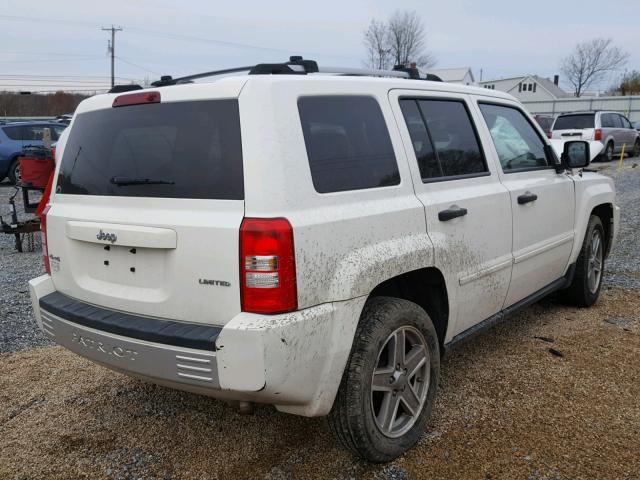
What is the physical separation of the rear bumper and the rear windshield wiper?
0.61m

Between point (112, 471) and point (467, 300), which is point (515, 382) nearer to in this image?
point (467, 300)

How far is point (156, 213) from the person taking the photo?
98.8 inches

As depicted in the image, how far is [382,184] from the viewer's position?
2785 mm

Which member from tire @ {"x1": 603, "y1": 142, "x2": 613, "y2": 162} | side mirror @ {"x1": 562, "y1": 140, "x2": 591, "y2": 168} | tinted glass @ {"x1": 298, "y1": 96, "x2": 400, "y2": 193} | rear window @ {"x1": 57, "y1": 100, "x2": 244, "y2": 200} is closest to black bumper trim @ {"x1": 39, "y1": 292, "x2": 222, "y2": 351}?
rear window @ {"x1": 57, "y1": 100, "x2": 244, "y2": 200}

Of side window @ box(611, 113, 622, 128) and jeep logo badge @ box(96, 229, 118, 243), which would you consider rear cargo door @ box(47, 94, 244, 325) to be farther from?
side window @ box(611, 113, 622, 128)

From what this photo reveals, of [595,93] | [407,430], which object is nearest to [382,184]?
[407,430]

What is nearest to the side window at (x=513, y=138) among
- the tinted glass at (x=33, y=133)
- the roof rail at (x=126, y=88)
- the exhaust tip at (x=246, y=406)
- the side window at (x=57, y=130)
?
the roof rail at (x=126, y=88)

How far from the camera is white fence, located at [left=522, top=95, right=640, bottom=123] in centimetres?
3462

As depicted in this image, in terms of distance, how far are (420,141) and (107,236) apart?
1672 mm

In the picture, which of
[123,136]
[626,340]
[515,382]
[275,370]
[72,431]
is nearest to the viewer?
[275,370]

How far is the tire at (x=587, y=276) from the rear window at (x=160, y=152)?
11.9 feet

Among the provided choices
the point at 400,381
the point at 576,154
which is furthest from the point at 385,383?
the point at 576,154

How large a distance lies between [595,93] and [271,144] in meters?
72.6

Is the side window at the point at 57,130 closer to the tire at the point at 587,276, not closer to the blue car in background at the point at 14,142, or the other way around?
the blue car in background at the point at 14,142
